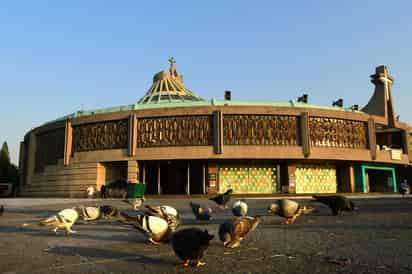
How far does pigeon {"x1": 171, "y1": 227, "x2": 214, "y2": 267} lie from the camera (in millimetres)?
3759

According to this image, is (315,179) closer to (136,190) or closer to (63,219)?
(136,190)

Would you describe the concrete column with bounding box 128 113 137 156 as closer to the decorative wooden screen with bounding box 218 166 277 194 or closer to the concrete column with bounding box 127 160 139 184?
the concrete column with bounding box 127 160 139 184

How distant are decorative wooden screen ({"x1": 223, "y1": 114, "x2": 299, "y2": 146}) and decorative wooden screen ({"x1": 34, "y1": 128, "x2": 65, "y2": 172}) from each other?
20.4 meters

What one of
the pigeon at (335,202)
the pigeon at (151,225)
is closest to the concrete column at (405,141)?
the pigeon at (335,202)

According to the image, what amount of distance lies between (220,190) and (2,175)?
57555 mm

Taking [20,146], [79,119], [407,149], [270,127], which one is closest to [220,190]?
[270,127]

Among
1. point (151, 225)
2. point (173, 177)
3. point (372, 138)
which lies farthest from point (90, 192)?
point (372, 138)

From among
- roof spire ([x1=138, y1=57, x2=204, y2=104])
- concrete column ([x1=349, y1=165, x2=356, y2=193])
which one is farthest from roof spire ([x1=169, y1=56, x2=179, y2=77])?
concrete column ([x1=349, y1=165, x2=356, y2=193])

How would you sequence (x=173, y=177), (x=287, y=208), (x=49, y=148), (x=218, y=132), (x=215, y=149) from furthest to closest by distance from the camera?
(x=49, y=148)
(x=173, y=177)
(x=218, y=132)
(x=215, y=149)
(x=287, y=208)

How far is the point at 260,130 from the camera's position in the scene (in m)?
34.3

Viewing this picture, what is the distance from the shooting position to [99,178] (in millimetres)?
35469

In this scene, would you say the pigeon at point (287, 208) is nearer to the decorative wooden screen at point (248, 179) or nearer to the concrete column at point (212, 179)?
the concrete column at point (212, 179)

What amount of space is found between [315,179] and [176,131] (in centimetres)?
1753

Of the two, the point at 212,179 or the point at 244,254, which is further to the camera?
the point at 212,179
